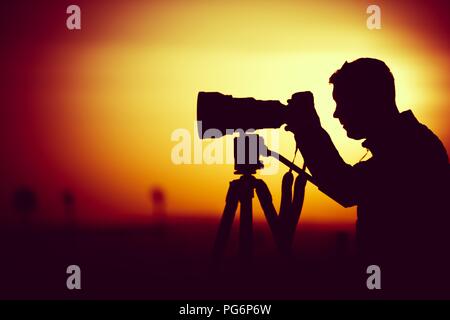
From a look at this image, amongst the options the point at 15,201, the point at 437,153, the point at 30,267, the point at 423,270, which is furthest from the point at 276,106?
the point at 15,201

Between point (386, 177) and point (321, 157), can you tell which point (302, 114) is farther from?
point (386, 177)

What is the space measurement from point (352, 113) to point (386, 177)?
0.47m

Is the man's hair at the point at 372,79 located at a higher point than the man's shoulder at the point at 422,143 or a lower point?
higher

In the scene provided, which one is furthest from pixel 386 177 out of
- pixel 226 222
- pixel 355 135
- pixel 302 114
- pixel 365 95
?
pixel 226 222

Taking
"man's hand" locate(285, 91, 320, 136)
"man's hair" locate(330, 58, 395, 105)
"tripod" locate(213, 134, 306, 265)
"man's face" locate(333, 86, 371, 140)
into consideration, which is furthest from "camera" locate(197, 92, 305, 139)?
"man's hair" locate(330, 58, 395, 105)

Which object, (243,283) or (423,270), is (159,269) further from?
(423,270)

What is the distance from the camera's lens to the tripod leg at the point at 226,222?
12.1 ft

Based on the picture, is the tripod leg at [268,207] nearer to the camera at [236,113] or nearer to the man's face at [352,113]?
the camera at [236,113]

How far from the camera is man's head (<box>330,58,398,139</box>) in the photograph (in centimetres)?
326

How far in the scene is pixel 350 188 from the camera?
3328 mm

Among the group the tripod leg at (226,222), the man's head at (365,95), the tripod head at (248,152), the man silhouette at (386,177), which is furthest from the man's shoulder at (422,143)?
the tripod leg at (226,222)

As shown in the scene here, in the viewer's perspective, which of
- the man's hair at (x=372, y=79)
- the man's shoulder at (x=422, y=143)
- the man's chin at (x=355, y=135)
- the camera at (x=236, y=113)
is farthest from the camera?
the camera at (x=236, y=113)

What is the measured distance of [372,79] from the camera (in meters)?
3.25

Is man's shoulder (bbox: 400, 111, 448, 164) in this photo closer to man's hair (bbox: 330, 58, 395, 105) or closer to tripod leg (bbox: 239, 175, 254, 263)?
man's hair (bbox: 330, 58, 395, 105)
